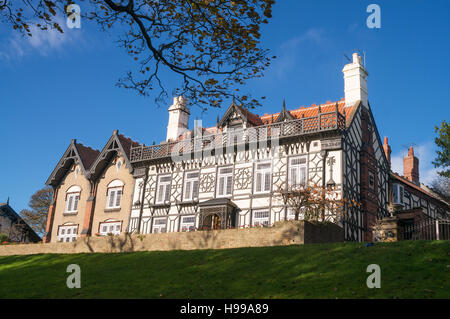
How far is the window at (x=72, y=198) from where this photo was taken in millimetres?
38562

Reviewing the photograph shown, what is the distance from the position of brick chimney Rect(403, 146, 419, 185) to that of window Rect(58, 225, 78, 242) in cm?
2915

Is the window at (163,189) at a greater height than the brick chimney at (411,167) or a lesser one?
lesser

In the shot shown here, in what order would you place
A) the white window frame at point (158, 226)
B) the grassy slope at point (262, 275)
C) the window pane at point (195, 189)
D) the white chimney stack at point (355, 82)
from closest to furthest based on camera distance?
1. the grassy slope at point (262, 275)
2. the white chimney stack at point (355, 82)
3. the window pane at point (195, 189)
4. the white window frame at point (158, 226)

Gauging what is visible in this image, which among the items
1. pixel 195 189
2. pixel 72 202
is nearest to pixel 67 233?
pixel 72 202

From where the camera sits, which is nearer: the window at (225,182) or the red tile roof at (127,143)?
the window at (225,182)

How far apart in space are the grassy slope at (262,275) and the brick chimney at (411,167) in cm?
2924

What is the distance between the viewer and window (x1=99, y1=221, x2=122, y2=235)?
35.6 meters

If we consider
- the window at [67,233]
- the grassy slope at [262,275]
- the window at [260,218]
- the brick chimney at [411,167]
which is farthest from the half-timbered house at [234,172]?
the grassy slope at [262,275]

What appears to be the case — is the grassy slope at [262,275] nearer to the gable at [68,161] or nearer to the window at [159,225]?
the window at [159,225]

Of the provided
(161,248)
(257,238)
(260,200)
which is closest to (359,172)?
(260,200)

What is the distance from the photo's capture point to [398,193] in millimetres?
34281

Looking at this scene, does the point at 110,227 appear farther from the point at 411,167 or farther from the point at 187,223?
the point at 411,167

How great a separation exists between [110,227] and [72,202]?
4.91 meters
